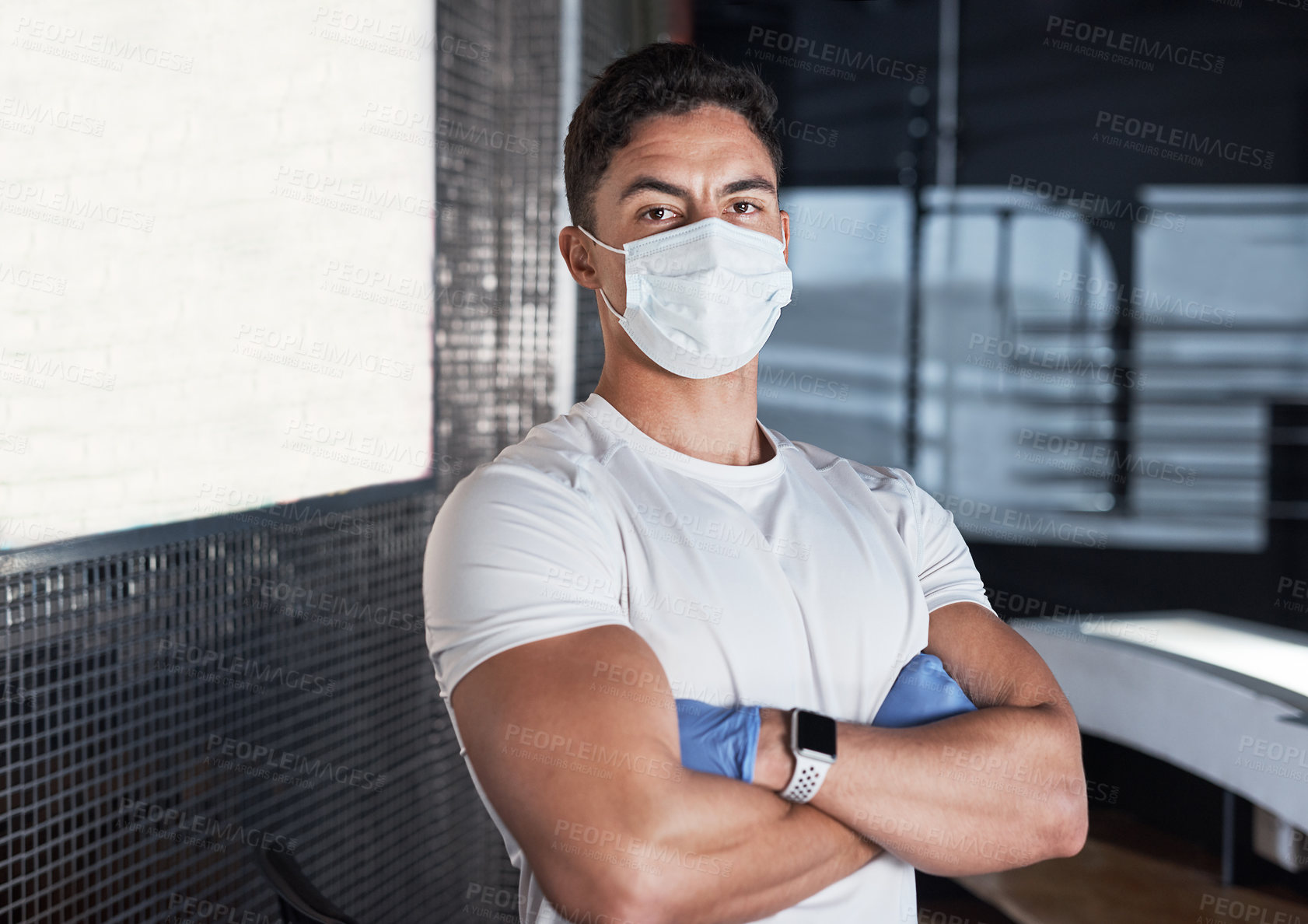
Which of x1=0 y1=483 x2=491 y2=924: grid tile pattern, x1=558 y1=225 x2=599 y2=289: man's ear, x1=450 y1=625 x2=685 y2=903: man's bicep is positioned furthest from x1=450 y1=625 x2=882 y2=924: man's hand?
x1=0 y1=483 x2=491 y2=924: grid tile pattern

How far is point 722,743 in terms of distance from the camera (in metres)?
0.92

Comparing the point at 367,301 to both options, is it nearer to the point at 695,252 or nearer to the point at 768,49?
the point at 695,252

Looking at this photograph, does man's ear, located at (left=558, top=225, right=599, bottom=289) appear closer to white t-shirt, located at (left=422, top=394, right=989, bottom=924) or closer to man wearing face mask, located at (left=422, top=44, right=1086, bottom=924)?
man wearing face mask, located at (left=422, top=44, right=1086, bottom=924)

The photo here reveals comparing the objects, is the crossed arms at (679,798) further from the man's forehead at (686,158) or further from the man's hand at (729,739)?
the man's forehead at (686,158)

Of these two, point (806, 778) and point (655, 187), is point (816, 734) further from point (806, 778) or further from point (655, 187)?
point (655, 187)

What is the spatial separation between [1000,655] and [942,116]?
4063 mm

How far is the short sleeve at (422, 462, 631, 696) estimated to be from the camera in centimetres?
Result: 92

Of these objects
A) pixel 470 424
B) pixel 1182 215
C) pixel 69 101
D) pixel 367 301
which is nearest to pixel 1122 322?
pixel 1182 215

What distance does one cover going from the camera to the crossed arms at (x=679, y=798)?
0.84 meters

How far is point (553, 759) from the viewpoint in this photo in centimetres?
85

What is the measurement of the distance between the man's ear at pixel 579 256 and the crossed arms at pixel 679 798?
20.3 inches

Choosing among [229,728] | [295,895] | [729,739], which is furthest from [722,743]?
[229,728]

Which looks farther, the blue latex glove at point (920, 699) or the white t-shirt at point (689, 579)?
the blue latex glove at point (920, 699)

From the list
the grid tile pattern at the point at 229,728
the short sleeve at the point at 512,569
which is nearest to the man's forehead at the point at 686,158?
the short sleeve at the point at 512,569
